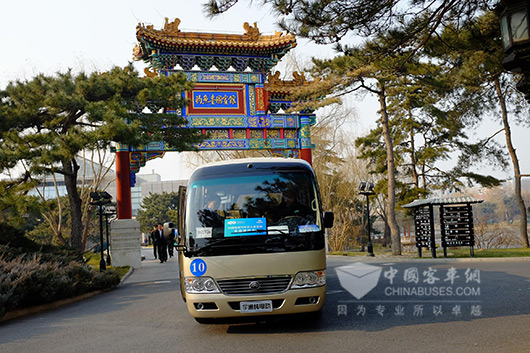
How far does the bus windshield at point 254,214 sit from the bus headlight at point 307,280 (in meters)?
0.35

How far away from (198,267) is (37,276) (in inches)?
204

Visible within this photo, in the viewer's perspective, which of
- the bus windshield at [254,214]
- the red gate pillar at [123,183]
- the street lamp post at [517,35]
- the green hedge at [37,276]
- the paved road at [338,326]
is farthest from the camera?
the red gate pillar at [123,183]

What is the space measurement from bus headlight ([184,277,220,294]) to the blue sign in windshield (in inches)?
26.9

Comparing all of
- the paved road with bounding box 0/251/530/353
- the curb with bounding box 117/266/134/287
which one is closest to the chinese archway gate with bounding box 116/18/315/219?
the curb with bounding box 117/266/134/287

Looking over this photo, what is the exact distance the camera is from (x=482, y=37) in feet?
27.5

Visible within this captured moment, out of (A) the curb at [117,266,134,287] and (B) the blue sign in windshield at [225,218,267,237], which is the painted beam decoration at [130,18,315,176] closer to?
(A) the curb at [117,266,134,287]

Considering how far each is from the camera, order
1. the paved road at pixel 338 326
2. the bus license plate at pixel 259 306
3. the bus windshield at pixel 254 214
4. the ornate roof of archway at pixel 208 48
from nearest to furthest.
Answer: the paved road at pixel 338 326
the bus license plate at pixel 259 306
the bus windshield at pixel 254 214
the ornate roof of archway at pixel 208 48

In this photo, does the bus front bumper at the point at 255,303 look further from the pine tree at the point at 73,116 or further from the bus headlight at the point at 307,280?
the pine tree at the point at 73,116

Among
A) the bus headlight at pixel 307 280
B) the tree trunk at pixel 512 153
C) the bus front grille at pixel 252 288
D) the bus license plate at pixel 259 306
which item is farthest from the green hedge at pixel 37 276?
the tree trunk at pixel 512 153

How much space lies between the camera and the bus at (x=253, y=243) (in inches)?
280

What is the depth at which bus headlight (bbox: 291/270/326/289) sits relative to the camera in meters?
7.15

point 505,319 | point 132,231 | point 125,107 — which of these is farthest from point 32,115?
point 505,319

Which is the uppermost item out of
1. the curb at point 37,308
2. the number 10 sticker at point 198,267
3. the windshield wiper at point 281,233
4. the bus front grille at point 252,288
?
the windshield wiper at point 281,233

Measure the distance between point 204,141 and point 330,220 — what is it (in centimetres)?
1662
